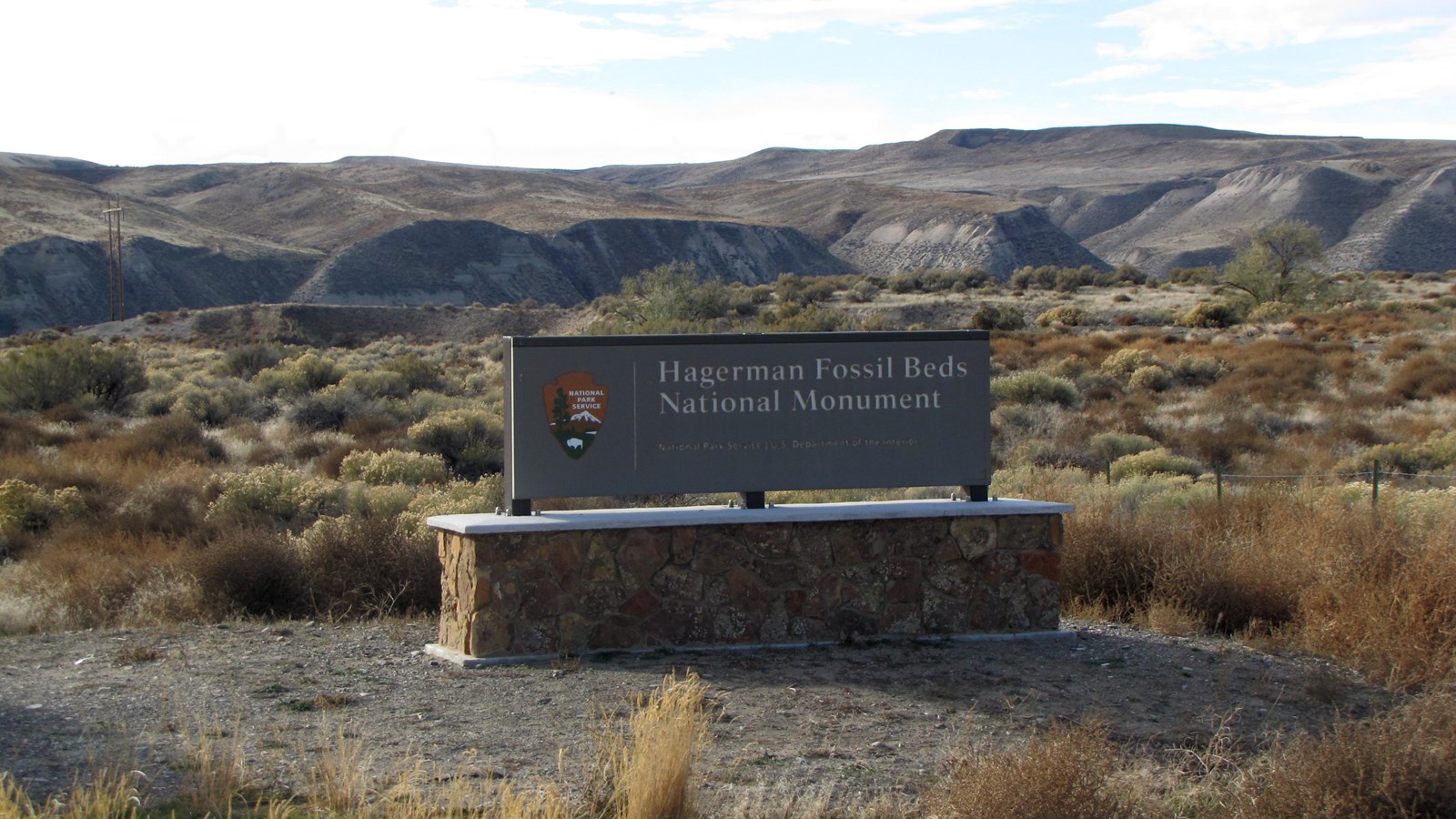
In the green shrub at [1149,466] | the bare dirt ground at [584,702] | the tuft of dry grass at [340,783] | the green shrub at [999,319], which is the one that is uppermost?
the green shrub at [999,319]

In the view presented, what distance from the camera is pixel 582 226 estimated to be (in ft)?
324

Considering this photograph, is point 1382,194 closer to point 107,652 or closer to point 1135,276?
point 1135,276

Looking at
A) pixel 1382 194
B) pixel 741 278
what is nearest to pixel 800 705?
pixel 741 278

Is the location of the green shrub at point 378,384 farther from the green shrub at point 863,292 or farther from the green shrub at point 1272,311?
the green shrub at point 863,292

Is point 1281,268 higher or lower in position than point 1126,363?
higher

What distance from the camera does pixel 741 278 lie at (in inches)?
3922

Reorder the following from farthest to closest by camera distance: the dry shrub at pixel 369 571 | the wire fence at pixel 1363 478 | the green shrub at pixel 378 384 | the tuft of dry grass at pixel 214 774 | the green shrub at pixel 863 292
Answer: the green shrub at pixel 863 292 → the green shrub at pixel 378 384 → the wire fence at pixel 1363 478 → the dry shrub at pixel 369 571 → the tuft of dry grass at pixel 214 774

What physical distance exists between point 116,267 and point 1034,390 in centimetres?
6648

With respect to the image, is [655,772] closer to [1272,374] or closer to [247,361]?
[1272,374]

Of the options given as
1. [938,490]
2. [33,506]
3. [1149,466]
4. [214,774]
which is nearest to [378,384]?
[33,506]

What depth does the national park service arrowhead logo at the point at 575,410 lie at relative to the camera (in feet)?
29.3

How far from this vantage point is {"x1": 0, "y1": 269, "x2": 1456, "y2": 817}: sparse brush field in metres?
5.21

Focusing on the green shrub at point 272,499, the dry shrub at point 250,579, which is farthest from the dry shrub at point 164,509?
the dry shrub at point 250,579

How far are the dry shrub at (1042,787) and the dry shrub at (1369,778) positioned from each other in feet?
1.85
